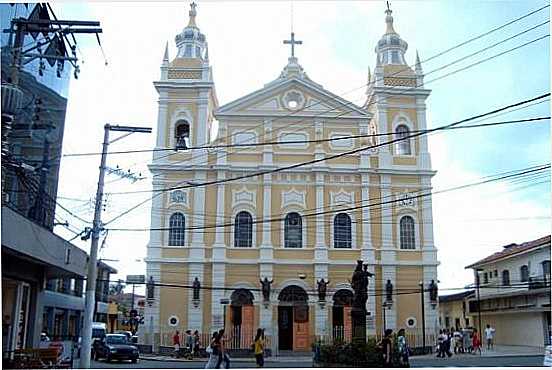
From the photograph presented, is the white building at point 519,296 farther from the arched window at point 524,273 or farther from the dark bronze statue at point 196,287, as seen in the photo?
the dark bronze statue at point 196,287

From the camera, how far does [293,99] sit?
2447 cm

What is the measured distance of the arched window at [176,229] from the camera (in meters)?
23.2

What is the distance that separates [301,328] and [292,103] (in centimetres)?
829

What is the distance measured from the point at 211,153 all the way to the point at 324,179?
4.26 m

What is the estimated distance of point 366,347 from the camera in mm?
13672

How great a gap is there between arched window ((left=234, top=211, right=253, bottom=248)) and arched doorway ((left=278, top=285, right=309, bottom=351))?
7.28 feet

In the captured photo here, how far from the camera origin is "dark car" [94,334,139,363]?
62.4 ft

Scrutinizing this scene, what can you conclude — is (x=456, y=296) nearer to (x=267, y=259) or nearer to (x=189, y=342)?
(x=267, y=259)

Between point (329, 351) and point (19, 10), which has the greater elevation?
point (19, 10)

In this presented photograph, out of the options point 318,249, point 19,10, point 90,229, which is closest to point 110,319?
point 318,249

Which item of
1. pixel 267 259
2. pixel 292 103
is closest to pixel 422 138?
pixel 292 103

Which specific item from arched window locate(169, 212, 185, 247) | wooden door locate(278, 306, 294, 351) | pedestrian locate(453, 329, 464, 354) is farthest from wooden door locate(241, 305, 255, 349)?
pedestrian locate(453, 329, 464, 354)

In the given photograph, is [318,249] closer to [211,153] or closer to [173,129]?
[211,153]

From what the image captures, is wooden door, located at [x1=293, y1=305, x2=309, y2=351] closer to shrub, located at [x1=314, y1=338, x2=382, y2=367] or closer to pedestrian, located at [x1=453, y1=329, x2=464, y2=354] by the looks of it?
pedestrian, located at [x1=453, y1=329, x2=464, y2=354]
